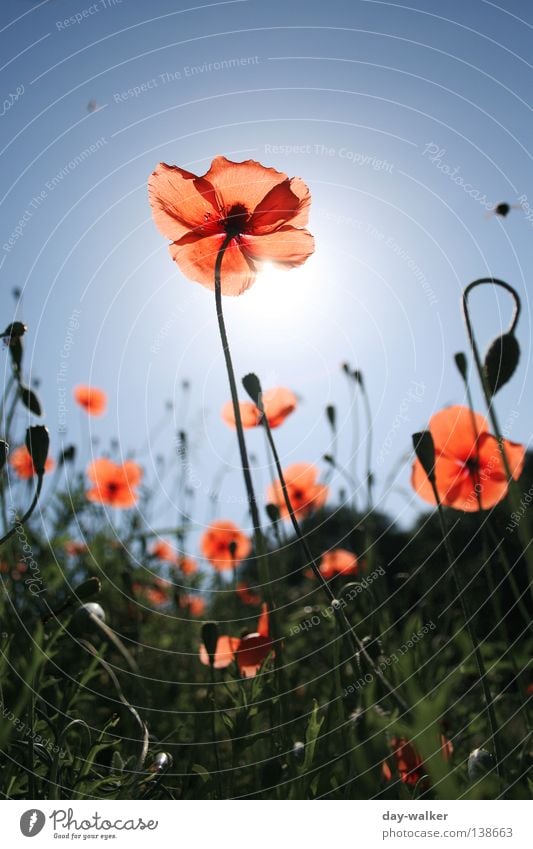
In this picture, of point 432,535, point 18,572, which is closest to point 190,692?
point 18,572

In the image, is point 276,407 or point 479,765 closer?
point 479,765

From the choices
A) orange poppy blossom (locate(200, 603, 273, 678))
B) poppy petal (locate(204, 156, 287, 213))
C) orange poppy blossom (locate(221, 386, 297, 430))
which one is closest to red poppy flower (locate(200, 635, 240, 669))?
orange poppy blossom (locate(200, 603, 273, 678))

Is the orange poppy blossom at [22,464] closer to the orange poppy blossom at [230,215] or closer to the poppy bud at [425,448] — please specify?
the orange poppy blossom at [230,215]

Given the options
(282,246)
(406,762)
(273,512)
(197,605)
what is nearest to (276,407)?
(273,512)

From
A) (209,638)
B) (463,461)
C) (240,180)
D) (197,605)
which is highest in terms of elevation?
(197,605)

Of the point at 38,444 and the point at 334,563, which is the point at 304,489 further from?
the point at 38,444

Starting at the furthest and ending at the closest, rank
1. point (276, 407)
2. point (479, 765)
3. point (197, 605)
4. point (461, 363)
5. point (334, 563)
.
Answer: point (197, 605), point (334, 563), point (276, 407), point (461, 363), point (479, 765)
